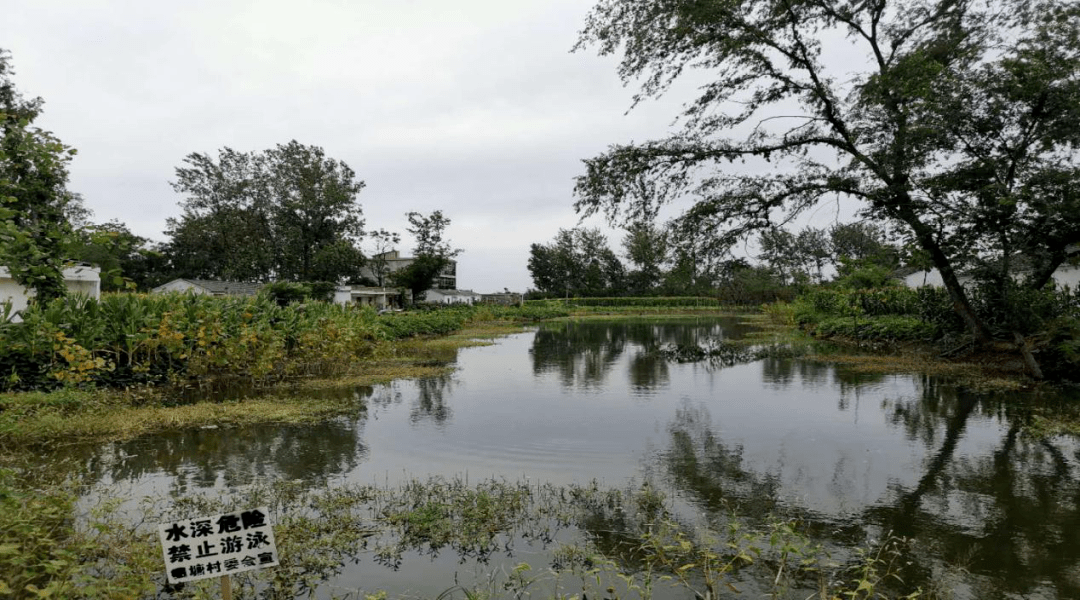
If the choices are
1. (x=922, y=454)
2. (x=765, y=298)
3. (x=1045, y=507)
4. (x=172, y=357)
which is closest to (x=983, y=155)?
(x=922, y=454)

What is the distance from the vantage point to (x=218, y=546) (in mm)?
2828

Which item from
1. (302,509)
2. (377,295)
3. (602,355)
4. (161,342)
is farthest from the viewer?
(377,295)

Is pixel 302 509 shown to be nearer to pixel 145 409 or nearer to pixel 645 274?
pixel 145 409

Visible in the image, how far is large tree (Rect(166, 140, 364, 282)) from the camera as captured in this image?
43719mm

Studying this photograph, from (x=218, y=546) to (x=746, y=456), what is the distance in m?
5.39

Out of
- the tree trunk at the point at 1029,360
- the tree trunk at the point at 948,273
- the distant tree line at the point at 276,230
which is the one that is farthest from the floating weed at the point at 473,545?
the distant tree line at the point at 276,230

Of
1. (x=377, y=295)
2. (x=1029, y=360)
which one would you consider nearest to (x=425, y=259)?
(x=377, y=295)

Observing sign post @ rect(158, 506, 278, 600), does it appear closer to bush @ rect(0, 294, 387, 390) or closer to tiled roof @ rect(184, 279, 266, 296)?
bush @ rect(0, 294, 387, 390)

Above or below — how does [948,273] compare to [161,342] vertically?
above

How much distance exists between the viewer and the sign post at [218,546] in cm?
273

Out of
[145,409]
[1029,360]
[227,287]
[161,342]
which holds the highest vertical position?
[227,287]

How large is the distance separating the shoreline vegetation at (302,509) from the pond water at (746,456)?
1.31 feet

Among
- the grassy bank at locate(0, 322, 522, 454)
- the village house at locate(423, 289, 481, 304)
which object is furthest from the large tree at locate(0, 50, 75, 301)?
the village house at locate(423, 289, 481, 304)

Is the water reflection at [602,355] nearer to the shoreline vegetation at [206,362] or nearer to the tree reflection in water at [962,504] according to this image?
the shoreline vegetation at [206,362]
